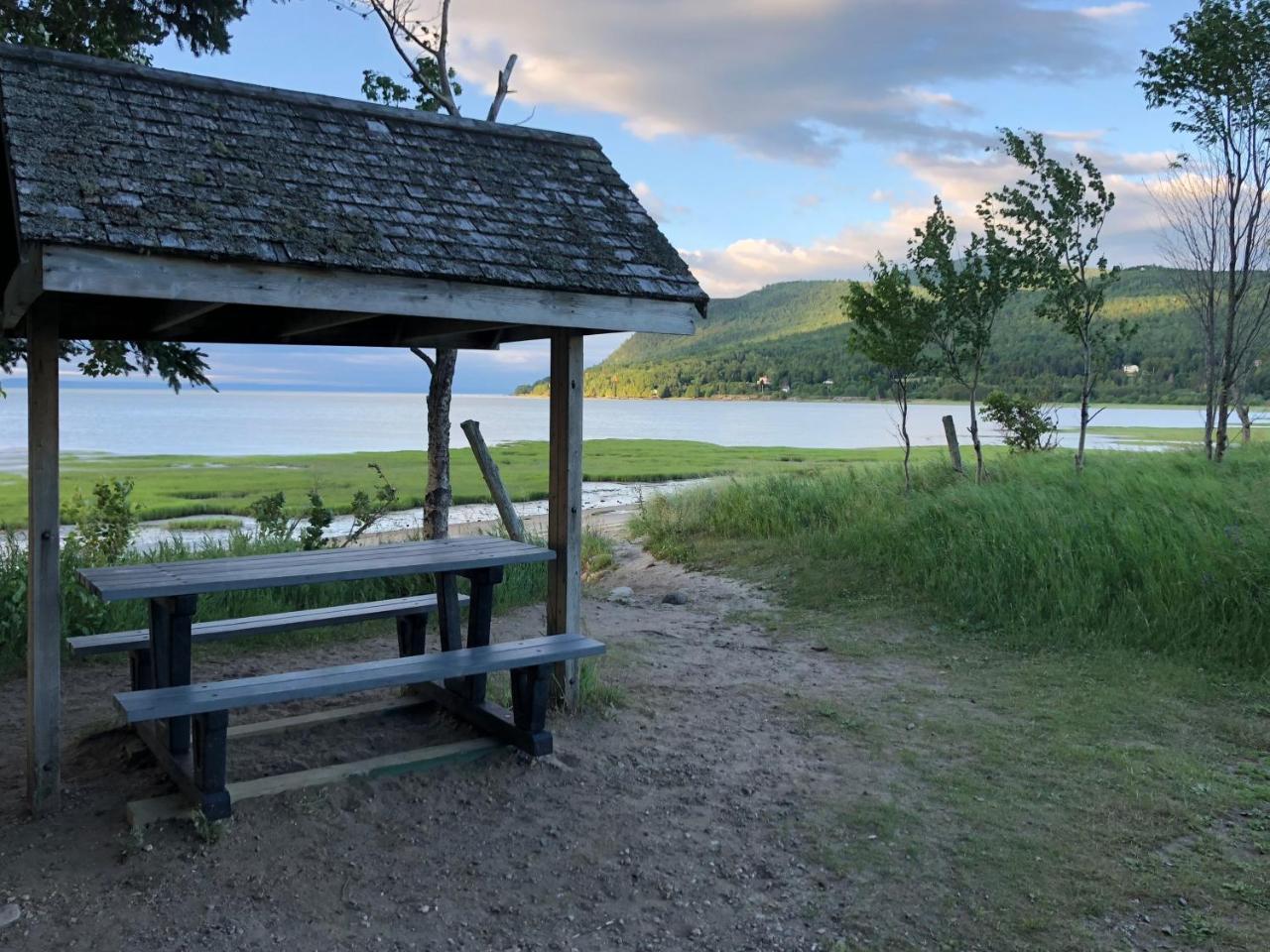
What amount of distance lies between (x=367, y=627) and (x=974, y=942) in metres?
5.99

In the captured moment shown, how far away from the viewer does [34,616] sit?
4262 millimetres

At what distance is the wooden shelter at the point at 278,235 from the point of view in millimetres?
3945

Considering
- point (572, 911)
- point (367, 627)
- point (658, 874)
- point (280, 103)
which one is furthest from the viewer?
point (367, 627)

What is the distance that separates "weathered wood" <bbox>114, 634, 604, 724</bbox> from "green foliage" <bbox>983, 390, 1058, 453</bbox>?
17974mm

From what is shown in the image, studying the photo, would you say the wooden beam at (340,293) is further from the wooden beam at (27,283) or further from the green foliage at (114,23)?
the green foliage at (114,23)

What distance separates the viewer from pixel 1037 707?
21.1ft

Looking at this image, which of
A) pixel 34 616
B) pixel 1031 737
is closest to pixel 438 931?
pixel 34 616

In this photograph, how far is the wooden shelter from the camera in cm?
395

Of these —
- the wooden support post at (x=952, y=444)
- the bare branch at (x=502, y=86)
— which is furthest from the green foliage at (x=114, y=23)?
the wooden support post at (x=952, y=444)

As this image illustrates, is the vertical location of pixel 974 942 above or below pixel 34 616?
below

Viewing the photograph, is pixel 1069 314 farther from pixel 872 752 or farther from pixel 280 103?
pixel 280 103

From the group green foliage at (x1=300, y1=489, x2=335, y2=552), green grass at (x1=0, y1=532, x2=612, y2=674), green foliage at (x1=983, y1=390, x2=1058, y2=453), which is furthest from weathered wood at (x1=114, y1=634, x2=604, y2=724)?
green foliage at (x1=983, y1=390, x2=1058, y2=453)

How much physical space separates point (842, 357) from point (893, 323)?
196ft

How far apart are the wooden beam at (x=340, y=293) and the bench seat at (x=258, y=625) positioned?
191cm
